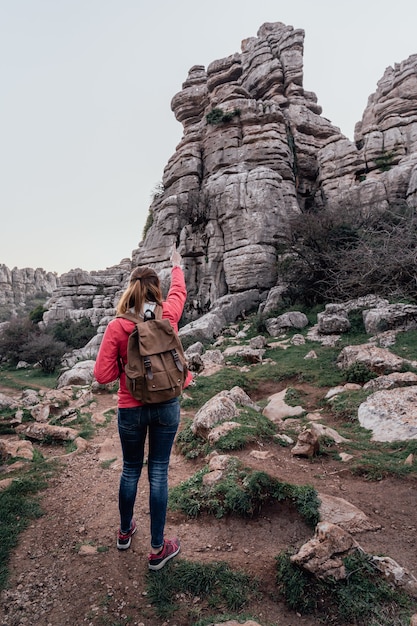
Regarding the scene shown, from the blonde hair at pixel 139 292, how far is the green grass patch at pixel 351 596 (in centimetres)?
208

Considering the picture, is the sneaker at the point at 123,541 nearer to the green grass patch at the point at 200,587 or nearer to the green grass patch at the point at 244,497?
the green grass patch at the point at 200,587

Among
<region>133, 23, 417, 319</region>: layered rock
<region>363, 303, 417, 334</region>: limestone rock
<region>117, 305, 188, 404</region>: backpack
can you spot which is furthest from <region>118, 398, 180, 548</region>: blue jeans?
<region>133, 23, 417, 319</region>: layered rock

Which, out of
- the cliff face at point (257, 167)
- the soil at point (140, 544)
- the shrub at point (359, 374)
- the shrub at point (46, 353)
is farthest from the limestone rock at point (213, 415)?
the shrub at point (46, 353)

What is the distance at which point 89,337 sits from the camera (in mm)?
26844

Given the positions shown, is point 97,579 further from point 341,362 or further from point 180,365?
point 341,362

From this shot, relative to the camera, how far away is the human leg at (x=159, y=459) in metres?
2.27

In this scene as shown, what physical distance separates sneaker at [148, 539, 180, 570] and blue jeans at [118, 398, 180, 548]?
6cm

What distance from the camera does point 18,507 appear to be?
314 centimetres

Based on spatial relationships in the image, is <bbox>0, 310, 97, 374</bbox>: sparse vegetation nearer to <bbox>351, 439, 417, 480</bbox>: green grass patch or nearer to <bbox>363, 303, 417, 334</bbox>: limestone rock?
<bbox>363, 303, 417, 334</bbox>: limestone rock

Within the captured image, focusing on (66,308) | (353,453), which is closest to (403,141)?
(353,453)

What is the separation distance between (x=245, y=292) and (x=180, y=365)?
1825cm

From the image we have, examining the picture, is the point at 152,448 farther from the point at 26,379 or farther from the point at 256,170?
the point at 256,170

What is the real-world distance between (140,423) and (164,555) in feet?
3.31

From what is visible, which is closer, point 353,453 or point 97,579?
point 97,579
